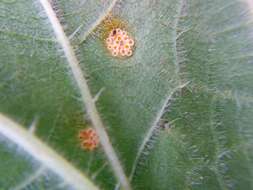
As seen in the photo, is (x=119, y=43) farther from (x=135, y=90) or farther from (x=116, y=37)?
(x=135, y=90)

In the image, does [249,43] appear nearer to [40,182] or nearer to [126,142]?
[126,142]

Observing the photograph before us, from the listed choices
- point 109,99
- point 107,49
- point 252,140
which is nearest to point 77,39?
point 107,49

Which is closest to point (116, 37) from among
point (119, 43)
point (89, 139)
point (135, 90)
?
point (119, 43)

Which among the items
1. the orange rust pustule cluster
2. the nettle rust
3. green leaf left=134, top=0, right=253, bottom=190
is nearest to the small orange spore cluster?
the nettle rust

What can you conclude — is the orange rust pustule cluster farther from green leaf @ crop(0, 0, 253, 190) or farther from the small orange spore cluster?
the small orange spore cluster

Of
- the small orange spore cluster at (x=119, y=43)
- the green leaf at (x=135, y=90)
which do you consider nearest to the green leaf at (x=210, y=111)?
the green leaf at (x=135, y=90)

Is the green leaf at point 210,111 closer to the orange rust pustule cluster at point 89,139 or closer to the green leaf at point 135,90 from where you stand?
the green leaf at point 135,90

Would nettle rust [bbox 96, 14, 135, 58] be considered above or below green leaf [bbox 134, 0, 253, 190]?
above
